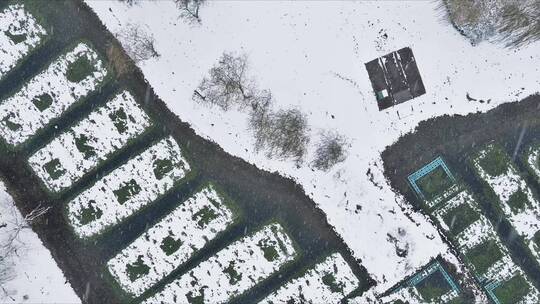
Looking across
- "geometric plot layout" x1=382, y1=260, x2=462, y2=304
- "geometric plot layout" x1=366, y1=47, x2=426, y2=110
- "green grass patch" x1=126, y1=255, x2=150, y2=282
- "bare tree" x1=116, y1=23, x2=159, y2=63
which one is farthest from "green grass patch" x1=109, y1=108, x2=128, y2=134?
"geometric plot layout" x1=382, y1=260, x2=462, y2=304

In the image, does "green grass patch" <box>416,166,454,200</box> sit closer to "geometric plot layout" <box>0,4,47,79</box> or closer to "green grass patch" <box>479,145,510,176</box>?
"green grass patch" <box>479,145,510,176</box>

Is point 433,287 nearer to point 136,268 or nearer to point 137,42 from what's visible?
point 136,268

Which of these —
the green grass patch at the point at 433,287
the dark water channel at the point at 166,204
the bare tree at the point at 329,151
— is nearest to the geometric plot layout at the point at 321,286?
the dark water channel at the point at 166,204

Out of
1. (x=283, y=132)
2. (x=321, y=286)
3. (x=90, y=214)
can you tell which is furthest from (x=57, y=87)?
(x=321, y=286)

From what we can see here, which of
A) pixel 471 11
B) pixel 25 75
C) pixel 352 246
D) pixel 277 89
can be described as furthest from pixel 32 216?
pixel 471 11

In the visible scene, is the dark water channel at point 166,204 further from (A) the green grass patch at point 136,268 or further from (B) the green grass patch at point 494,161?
(B) the green grass patch at point 494,161

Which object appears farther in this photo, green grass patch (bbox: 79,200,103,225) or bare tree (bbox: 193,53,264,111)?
green grass patch (bbox: 79,200,103,225)
